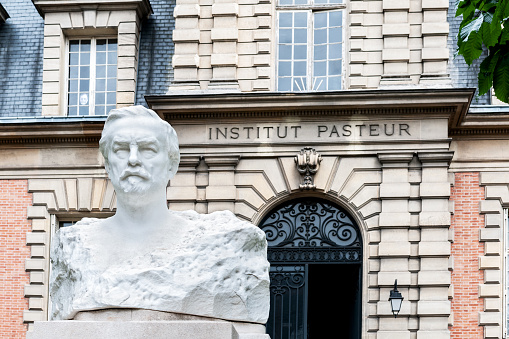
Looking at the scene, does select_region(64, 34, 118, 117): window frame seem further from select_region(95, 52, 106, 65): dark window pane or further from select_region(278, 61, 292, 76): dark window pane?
select_region(278, 61, 292, 76): dark window pane

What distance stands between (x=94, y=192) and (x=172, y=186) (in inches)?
93.5

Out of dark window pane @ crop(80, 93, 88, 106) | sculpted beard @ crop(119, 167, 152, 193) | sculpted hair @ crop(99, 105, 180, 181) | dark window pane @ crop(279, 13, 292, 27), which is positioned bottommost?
sculpted beard @ crop(119, 167, 152, 193)

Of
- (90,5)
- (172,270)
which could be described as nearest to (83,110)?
(90,5)

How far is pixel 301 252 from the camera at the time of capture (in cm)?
2283

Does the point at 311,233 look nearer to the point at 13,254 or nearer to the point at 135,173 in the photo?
the point at 13,254

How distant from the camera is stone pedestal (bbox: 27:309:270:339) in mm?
7988

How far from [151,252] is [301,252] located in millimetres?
14349

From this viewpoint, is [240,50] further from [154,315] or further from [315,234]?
[154,315]

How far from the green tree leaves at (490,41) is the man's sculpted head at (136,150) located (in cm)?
247

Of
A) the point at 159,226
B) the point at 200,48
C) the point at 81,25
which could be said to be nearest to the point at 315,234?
the point at 200,48

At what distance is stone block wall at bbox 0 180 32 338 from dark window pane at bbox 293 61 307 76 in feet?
20.8

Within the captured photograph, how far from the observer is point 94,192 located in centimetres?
2444

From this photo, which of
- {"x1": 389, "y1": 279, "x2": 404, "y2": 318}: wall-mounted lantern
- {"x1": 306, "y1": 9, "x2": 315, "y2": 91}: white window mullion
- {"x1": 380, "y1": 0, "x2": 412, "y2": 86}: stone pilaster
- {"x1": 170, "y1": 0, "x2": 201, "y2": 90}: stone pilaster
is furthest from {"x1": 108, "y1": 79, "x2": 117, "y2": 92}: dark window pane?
{"x1": 389, "y1": 279, "x2": 404, "y2": 318}: wall-mounted lantern

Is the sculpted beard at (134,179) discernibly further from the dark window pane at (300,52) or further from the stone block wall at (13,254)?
the stone block wall at (13,254)
